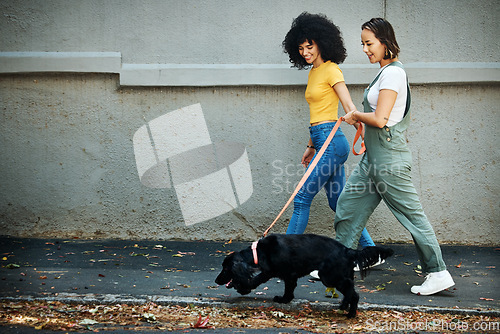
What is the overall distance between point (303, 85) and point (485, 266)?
9.42 ft

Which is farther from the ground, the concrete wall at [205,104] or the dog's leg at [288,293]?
the concrete wall at [205,104]

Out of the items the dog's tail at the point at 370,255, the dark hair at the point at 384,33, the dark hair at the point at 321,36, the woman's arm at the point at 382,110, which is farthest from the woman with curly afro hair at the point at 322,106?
the dog's tail at the point at 370,255

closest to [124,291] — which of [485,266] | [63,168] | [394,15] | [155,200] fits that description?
[155,200]

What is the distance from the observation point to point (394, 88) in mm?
4441

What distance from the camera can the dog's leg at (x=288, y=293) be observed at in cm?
425

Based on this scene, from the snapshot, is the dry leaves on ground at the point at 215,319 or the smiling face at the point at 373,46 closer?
the dry leaves on ground at the point at 215,319

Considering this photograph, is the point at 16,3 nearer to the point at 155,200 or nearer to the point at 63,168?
the point at 63,168

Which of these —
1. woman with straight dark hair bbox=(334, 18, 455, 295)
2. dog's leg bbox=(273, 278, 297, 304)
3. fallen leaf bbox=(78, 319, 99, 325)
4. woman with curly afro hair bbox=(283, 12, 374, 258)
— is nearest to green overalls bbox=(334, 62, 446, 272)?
woman with straight dark hair bbox=(334, 18, 455, 295)

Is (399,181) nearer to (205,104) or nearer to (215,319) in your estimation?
(215,319)

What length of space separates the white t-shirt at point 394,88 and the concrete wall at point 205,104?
198cm

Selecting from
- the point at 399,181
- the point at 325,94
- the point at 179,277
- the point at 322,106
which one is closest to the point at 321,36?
the point at 325,94

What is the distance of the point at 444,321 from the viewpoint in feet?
13.3

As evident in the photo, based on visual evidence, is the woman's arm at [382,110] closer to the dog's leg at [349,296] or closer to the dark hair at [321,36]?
the dark hair at [321,36]

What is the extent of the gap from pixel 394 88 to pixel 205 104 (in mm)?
2781
